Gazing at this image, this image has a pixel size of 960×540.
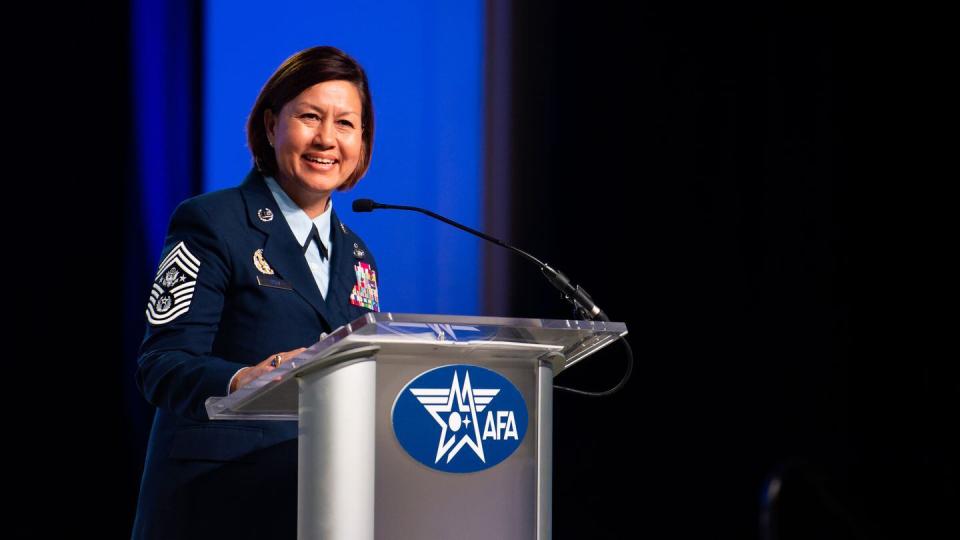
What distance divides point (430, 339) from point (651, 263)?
1891 mm

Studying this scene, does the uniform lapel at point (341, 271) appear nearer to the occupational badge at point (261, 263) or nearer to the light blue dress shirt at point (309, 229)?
the light blue dress shirt at point (309, 229)

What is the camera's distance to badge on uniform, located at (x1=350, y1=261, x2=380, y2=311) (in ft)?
6.20

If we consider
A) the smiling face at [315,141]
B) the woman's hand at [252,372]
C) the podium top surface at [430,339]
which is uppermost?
the smiling face at [315,141]

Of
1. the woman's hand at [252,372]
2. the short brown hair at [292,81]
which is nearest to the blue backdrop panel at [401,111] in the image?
the short brown hair at [292,81]

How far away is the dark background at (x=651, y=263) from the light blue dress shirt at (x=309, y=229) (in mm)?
916

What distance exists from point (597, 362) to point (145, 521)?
1628 millimetres

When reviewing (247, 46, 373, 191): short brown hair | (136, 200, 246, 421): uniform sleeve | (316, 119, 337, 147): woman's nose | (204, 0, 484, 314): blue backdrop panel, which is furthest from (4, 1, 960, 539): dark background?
(136, 200, 246, 421): uniform sleeve

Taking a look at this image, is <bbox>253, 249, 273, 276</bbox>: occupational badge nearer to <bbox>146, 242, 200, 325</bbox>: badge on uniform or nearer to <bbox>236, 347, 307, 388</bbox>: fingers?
<bbox>146, 242, 200, 325</bbox>: badge on uniform

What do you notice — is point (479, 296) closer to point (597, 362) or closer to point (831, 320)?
point (597, 362)

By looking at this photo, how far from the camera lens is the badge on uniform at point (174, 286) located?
5.24ft

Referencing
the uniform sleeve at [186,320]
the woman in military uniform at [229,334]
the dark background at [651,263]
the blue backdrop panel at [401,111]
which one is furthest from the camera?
the blue backdrop panel at [401,111]

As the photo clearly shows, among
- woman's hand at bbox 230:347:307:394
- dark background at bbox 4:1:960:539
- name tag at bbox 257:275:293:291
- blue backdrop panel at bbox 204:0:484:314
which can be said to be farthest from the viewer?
blue backdrop panel at bbox 204:0:484:314

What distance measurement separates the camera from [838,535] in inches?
107

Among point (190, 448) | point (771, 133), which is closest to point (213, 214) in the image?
point (190, 448)
